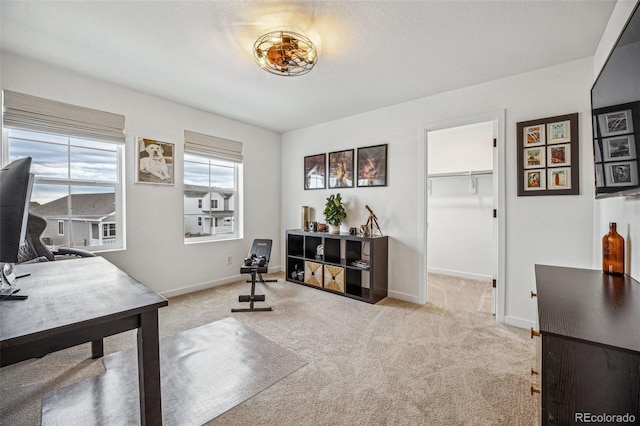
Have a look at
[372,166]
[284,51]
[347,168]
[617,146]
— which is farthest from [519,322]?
[284,51]

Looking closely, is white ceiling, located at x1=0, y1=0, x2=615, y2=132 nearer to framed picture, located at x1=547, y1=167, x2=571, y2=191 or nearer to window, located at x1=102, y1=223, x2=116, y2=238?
framed picture, located at x1=547, y1=167, x2=571, y2=191

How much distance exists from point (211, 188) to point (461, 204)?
398 cm

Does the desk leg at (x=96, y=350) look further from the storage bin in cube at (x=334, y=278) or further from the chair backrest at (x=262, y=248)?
the storage bin in cube at (x=334, y=278)

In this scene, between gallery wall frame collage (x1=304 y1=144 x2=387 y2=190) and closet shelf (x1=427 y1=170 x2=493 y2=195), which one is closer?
gallery wall frame collage (x1=304 y1=144 x2=387 y2=190)

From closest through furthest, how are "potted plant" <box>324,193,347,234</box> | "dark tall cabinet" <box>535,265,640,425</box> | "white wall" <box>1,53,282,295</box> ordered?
1. "dark tall cabinet" <box>535,265,640,425</box>
2. "white wall" <box>1,53,282,295</box>
3. "potted plant" <box>324,193,347,234</box>

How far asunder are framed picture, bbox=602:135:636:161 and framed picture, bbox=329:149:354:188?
2.73 metres

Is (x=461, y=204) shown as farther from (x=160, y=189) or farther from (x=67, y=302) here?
(x=67, y=302)

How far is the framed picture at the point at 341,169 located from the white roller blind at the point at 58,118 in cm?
263

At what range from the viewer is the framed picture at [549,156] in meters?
2.40

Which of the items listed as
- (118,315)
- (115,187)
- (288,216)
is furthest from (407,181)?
(115,187)

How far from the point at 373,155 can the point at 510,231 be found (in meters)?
1.81

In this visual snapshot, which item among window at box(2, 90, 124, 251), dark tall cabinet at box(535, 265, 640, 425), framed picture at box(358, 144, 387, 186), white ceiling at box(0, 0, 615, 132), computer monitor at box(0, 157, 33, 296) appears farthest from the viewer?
framed picture at box(358, 144, 387, 186)

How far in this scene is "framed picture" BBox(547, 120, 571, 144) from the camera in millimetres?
2418

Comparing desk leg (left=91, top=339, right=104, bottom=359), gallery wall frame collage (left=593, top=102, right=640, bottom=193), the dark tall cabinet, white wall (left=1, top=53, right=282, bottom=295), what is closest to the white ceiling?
white wall (left=1, top=53, right=282, bottom=295)
